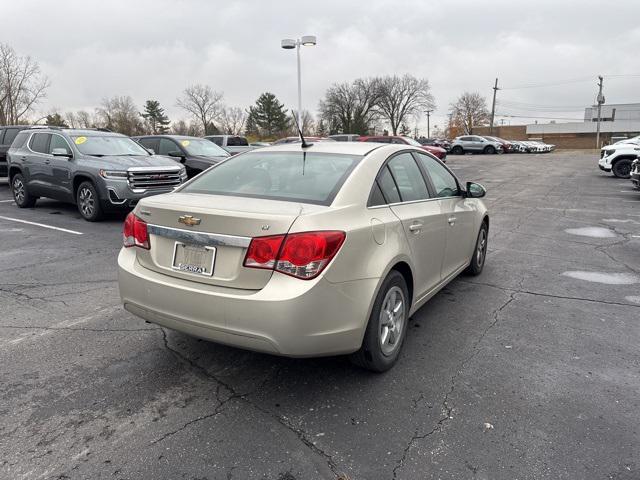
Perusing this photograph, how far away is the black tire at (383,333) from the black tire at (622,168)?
19622 millimetres

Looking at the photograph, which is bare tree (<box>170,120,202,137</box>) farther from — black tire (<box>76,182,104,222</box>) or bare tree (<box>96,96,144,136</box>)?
black tire (<box>76,182,104,222</box>)

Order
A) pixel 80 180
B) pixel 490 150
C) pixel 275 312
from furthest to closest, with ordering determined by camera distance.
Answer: pixel 490 150 → pixel 80 180 → pixel 275 312

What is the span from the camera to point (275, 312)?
264 centimetres

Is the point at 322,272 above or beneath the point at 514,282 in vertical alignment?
above

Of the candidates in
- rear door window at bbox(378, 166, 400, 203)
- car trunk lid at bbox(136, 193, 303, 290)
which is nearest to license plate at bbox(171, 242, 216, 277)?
car trunk lid at bbox(136, 193, 303, 290)

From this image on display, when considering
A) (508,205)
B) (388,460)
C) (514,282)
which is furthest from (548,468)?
(508,205)

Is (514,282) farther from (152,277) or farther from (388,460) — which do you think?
(152,277)

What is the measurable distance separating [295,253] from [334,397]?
102 centimetres

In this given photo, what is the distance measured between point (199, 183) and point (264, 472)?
2.21 meters

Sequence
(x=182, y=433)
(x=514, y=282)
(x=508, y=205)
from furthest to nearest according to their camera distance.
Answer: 1. (x=508, y=205)
2. (x=514, y=282)
3. (x=182, y=433)

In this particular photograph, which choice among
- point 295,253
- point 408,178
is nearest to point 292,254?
point 295,253

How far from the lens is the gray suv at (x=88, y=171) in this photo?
9070 mm

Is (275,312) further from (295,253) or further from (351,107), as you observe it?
(351,107)

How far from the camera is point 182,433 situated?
2.64 metres
